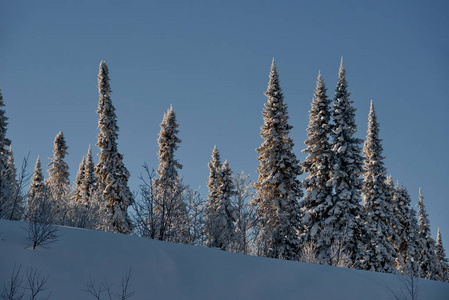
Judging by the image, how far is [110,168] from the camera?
30.5m

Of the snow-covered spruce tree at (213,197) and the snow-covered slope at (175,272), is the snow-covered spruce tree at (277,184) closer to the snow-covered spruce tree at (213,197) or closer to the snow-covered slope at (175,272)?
the snow-covered spruce tree at (213,197)

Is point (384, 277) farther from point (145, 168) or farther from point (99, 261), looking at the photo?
point (145, 168)

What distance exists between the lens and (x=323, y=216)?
27141mm

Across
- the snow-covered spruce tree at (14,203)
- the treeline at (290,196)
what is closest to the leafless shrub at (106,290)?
the snow-covered spruce tree at (14,203)

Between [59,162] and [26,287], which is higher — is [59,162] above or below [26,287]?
above

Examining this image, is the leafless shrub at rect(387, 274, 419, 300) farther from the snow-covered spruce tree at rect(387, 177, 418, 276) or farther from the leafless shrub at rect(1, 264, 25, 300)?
the snow-covered spruce tree at rect(387, 177, 418, 276)

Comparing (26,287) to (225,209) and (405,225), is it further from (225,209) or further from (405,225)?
(405,225)

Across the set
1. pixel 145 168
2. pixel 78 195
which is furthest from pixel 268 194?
pixel 78 195

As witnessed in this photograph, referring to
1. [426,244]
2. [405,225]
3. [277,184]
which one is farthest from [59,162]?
[426,244]

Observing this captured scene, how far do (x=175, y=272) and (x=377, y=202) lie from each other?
2403 centimetres

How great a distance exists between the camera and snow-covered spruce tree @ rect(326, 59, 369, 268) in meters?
25.8

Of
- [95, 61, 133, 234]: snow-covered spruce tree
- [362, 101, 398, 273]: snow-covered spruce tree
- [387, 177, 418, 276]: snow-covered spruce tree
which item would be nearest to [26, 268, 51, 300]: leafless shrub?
[95, 61, 133, 234]: snow-covered spruce tree

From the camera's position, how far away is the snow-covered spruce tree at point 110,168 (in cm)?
2967

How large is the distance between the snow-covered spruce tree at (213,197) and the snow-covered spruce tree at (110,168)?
5.89 metres
